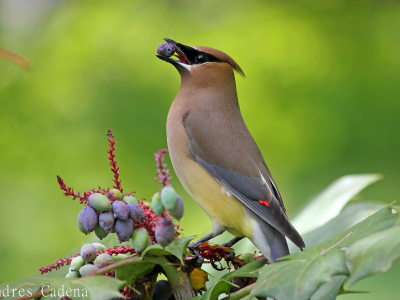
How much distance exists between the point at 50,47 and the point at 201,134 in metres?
3.03

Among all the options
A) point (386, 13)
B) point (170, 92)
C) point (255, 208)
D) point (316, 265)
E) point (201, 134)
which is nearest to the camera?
point (316, 265)

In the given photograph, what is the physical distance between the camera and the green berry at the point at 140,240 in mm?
1113

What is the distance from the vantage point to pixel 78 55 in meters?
4.44

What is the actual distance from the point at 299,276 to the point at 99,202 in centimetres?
51

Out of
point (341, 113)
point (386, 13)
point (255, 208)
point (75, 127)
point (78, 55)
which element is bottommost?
point (255, 208)

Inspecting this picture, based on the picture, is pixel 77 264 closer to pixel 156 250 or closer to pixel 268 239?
pixel 156 250

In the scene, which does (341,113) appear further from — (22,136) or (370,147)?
(22,136)

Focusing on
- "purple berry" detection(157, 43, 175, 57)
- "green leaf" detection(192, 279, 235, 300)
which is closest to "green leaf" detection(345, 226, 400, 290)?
"green leaf" detection(192, 279, 235, 300)

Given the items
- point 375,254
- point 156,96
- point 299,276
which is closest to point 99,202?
point 299,276

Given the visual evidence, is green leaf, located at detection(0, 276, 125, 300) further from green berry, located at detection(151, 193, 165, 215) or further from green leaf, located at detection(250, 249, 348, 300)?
green leaf, located at detection(250, 249, 348, 300)

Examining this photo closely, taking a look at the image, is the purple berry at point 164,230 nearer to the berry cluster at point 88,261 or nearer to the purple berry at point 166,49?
the berry cluster at point 88,261

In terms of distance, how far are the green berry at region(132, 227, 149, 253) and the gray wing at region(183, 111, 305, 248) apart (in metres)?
0.63

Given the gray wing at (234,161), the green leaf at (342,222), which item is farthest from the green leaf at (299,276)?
the green leaf at (342,222)

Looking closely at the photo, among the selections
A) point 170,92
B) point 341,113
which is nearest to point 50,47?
point 170,92
